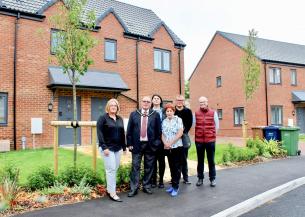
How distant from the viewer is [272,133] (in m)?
14.1

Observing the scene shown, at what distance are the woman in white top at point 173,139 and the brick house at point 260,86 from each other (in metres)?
19.4

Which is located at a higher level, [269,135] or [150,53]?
[150,53]

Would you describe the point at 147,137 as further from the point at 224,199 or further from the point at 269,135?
the point at 269,135

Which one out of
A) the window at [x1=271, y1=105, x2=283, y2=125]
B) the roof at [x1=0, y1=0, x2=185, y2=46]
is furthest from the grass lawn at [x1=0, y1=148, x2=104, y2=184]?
the window at [x1=271, y1=105, x2=283, y2=125]

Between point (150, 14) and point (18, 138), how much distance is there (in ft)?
37.9

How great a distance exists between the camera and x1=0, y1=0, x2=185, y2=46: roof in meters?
15.1

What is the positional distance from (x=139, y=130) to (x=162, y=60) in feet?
40.4

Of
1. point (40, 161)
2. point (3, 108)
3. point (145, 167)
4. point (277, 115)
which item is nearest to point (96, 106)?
point (3, 108)

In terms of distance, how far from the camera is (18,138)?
13594mm

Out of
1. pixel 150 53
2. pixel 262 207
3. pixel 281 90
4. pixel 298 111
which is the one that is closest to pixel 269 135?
pixel 150 53

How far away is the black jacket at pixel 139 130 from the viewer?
6.73m

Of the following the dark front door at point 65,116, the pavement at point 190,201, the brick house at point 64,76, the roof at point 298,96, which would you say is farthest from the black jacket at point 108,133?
the roof at point 298,96

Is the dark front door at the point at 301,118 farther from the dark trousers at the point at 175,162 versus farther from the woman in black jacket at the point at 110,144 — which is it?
the woman in black jacket at the point at 110,144

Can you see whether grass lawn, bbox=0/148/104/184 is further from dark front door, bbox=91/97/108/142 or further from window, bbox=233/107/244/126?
window, bbox=233/107/244/126
